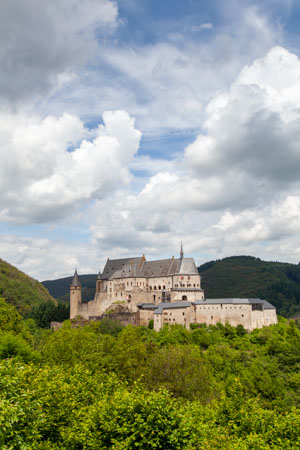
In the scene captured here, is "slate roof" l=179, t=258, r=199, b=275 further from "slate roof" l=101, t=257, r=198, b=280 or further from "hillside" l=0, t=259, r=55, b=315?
"hillside" l=0, t=259, r=55, b=315

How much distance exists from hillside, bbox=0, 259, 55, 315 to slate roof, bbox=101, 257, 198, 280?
27.6m

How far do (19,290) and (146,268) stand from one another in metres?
47.1

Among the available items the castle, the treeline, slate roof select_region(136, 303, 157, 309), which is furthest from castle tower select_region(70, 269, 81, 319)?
the treeline

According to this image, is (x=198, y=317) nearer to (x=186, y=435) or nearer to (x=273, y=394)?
(x=273, y=394)

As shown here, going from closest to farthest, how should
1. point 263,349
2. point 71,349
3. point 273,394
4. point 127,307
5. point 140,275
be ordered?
1. point 71,349
2. point 273,394
3. point 263,349
4. point 127,307
5. point 140,275

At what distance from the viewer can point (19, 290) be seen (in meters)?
129

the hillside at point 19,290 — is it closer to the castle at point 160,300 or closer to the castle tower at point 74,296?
the castle tower at point 74,296

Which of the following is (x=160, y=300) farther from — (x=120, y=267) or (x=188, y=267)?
(x=120, y=267)

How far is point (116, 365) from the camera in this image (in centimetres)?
4219

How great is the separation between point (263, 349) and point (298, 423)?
58566 mm

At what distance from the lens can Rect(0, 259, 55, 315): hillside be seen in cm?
12075

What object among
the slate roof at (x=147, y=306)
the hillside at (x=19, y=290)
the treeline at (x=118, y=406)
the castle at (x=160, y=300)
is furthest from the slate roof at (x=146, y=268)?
the treeline at (x=118, y=406)

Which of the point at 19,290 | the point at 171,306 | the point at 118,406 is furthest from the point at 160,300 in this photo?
the point at 118,406

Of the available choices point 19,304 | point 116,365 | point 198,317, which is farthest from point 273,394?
point 19,304
